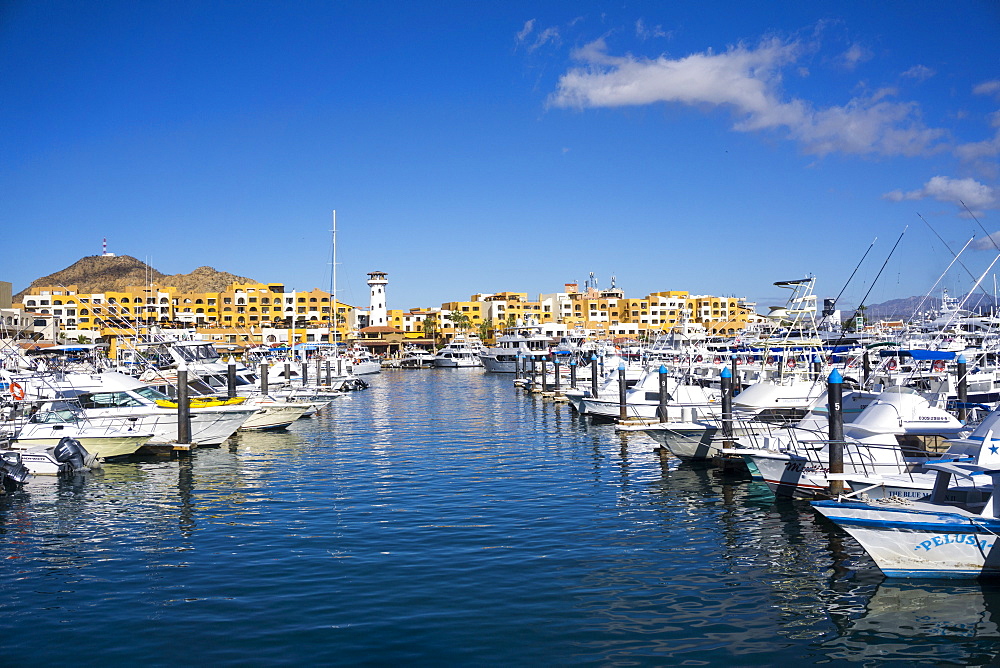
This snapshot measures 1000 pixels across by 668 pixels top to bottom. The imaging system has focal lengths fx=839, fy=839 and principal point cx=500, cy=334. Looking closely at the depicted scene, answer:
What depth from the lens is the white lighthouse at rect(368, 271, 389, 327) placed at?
18662cm

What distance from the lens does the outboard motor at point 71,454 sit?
1030 inches

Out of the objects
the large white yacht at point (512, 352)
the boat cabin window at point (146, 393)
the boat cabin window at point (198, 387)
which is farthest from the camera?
the large white yacht at point (512, 352)

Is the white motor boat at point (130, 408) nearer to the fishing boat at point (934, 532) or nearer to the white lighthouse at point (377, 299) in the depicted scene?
the fishing boat at point (934, 532)

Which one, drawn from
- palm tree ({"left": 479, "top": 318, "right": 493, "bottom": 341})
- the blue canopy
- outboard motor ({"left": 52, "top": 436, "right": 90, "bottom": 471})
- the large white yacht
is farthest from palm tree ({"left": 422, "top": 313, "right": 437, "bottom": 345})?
outboard motor ({"left": 52, "top": 436, "right": 90, "bottom": 471})

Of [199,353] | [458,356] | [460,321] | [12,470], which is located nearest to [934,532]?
[12,470]

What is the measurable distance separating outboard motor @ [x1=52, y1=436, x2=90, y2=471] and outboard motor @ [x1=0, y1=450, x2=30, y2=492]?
1.69 metres

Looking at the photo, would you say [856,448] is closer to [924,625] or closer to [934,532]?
[934,532]

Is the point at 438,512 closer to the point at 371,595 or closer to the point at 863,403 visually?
the point at 371,595

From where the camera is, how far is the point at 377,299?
18762 centimetres

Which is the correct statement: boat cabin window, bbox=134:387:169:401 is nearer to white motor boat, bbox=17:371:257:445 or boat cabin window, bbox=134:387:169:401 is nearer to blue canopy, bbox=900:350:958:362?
white motor boat, bbox=17:371:257:445

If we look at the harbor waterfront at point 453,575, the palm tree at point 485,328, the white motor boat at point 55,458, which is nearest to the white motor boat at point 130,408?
the white motor boat at point 55,458

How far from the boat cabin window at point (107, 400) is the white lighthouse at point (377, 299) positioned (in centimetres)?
15452

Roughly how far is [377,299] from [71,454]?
16218 cm

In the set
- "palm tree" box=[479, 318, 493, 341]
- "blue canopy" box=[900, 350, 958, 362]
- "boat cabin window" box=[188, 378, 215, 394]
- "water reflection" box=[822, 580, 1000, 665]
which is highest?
"palm tree" box=[479, 318, 493, 341]
